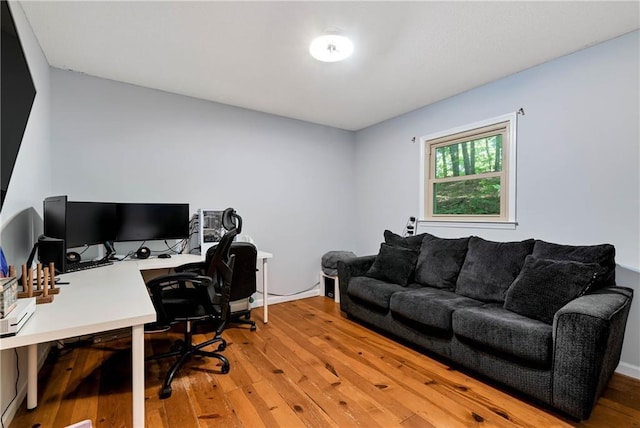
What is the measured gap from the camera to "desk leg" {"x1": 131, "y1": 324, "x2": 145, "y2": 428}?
1.37 meters

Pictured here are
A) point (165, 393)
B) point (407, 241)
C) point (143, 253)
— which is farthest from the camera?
point (407, 241)

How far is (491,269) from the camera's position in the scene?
260cm

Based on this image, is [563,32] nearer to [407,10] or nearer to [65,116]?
[407,10]

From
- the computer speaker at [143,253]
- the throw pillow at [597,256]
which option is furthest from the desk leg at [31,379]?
the throw pillow at [597,256]

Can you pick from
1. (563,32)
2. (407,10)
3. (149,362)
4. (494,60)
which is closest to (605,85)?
(563,32)

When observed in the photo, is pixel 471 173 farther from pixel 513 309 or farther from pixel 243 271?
pixel 243 271

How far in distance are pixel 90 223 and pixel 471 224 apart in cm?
362

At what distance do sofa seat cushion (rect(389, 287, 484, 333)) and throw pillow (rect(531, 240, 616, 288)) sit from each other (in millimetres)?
700

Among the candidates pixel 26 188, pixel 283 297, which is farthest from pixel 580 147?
pixel 26 188

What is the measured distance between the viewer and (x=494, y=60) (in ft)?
8.39

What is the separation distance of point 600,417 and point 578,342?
522 millimetres

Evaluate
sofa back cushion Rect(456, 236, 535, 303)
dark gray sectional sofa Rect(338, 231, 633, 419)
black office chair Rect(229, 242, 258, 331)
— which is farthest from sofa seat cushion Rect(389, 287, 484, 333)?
black office chair Rect(229, 242, 258, 331)

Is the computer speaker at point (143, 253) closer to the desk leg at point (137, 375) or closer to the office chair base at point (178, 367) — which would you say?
the office chair base at point (178, 367)

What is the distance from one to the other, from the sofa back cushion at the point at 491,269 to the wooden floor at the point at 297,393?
27.3 inches
